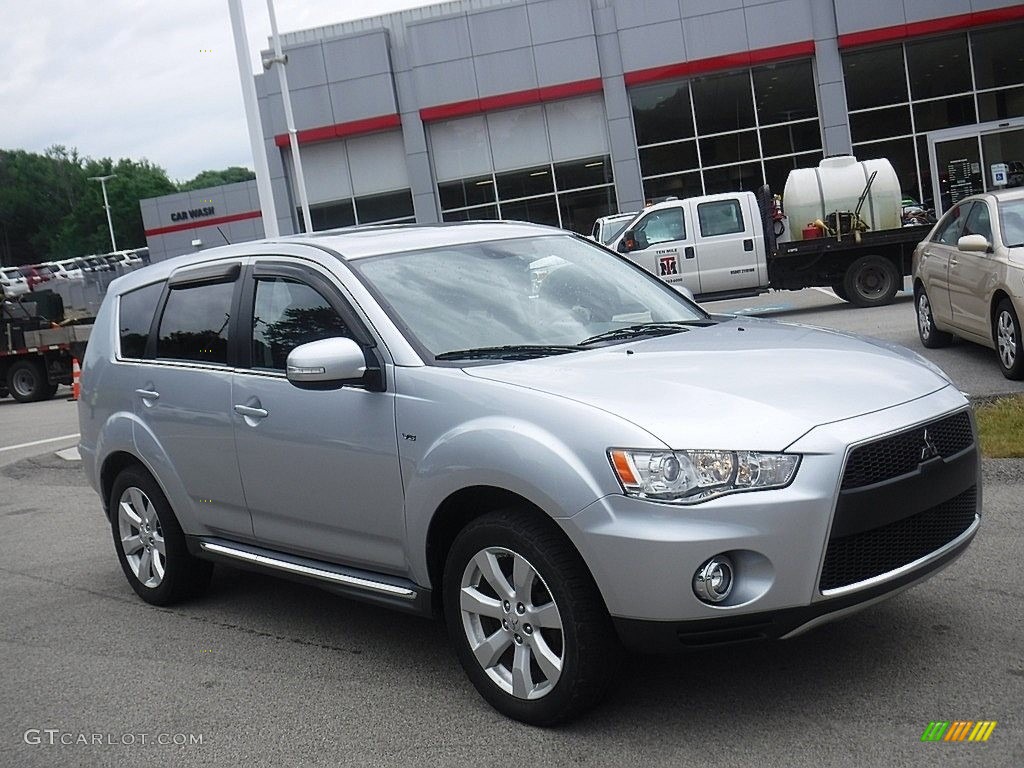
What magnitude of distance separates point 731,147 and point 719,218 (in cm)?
1556

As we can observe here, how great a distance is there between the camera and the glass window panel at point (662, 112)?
34281mm

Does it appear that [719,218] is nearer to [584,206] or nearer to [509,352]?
[509,352]

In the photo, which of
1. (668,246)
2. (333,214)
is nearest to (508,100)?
(333,214)

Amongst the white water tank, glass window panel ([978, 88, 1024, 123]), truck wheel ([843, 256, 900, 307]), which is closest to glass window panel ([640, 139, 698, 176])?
glass window panel ([978, 88, 1024, 123])

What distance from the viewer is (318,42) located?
117 feet

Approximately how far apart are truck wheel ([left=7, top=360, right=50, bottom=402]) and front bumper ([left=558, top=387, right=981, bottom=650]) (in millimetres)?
21628

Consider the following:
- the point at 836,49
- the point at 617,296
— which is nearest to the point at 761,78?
the point at 836,49

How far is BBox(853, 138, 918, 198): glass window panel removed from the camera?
109 feet

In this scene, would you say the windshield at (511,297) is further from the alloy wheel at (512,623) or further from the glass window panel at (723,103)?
the glass window panel at (723,103)

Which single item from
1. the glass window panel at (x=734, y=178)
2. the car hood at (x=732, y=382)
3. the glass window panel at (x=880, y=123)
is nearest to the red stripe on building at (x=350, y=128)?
the glass window panel at (x=734, y=178)

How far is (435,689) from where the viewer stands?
4.49m

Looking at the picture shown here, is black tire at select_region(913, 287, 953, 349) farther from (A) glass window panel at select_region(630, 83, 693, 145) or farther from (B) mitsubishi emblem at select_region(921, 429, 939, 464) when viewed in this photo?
(A) glass window panel at select_region(630, 83, 693, 145)

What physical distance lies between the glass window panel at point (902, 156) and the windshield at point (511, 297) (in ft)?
99.4

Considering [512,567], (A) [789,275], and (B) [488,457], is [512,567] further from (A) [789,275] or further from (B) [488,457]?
(A) [789,275]
